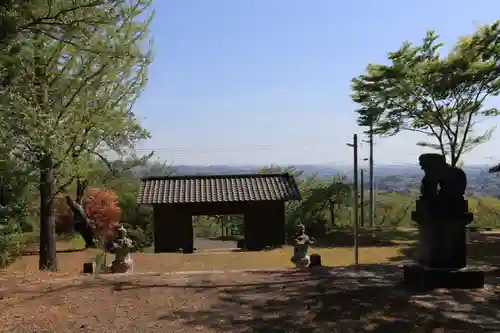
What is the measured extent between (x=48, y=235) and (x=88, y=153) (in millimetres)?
2363

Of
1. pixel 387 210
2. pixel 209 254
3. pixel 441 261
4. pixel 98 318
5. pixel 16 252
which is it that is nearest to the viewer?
pixel 98 318

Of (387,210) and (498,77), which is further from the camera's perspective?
(387,210)

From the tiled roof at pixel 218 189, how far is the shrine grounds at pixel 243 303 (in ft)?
31.3

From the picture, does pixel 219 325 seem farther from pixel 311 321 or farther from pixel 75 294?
pixel 75 294

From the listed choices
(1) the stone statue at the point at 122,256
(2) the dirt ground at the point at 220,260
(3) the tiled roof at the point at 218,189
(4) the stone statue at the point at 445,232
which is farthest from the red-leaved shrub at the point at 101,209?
(4) the stone statue at the point at 445,232

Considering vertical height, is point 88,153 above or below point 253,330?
above

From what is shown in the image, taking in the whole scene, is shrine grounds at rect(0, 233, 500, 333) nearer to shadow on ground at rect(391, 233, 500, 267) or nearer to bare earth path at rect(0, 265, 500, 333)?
bare earth path at rect(0, 265, 500, 333)

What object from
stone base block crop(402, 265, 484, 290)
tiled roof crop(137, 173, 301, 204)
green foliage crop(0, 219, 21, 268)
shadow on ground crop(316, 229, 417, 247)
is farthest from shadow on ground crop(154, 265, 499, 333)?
shadow on ground crop(316, 229, 417, 247)

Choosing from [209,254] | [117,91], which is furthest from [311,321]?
[209,254]

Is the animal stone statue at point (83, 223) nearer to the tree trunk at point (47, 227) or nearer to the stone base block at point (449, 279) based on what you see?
the tree trunk at point (47, 227)

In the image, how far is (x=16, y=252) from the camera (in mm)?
13805

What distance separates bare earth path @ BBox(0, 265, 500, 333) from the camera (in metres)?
5.12

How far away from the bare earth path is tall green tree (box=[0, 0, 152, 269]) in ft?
9.42

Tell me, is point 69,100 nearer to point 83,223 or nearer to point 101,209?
point 83,223
